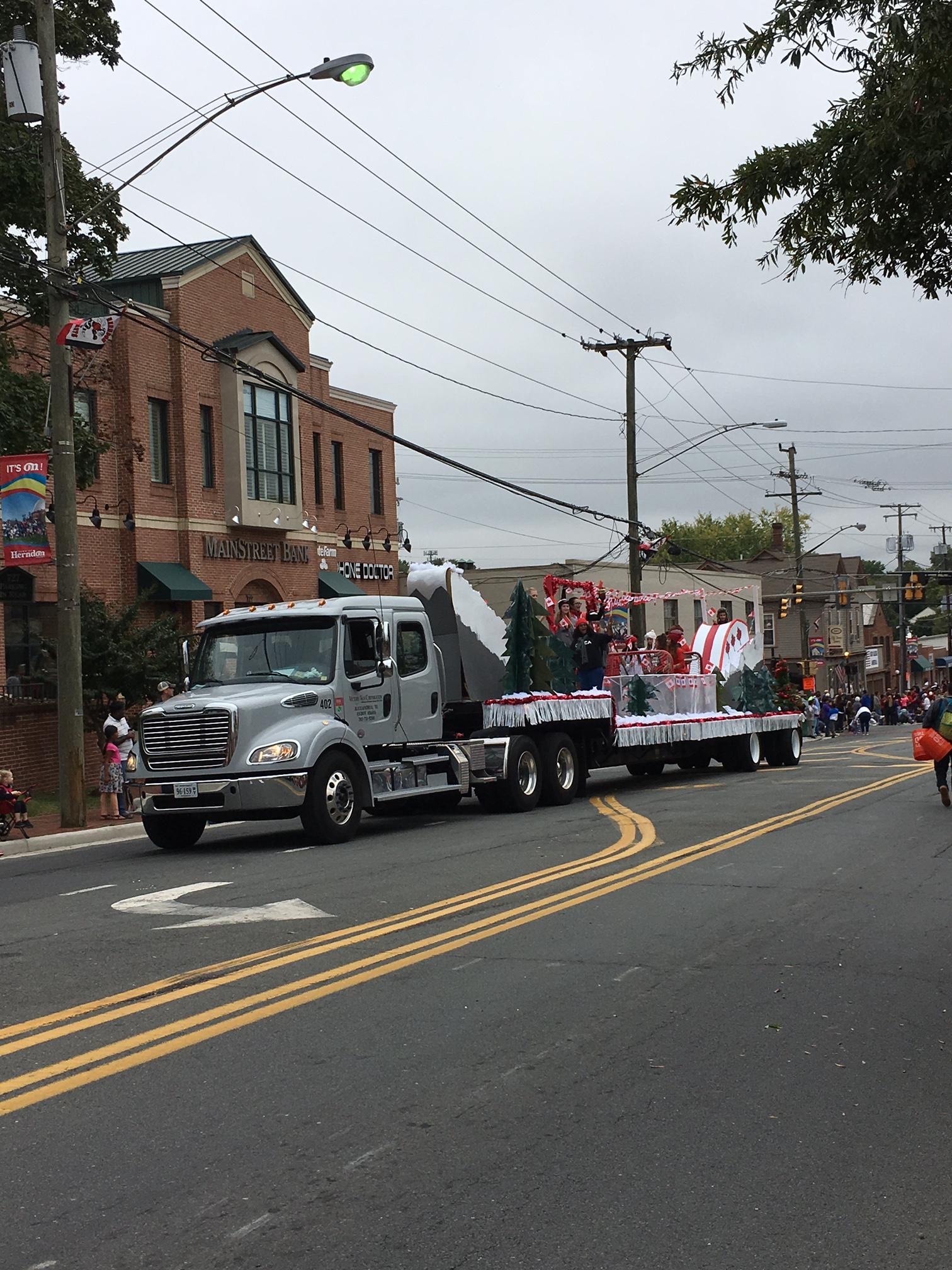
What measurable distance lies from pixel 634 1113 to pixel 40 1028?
3.12 meters

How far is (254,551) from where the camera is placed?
33.8 meters

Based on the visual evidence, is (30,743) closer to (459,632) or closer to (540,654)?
(459,632)

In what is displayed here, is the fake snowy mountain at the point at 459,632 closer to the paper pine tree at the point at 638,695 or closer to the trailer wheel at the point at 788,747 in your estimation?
the paper pine tree at the point at 638,695

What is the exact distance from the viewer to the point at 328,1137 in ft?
17.6

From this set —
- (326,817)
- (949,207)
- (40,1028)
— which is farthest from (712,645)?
(40,1028)

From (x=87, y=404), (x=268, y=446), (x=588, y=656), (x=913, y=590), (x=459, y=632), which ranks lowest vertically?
(x=588, y=656)

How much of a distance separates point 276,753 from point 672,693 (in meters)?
10.2

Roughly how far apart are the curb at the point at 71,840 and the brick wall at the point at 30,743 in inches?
236

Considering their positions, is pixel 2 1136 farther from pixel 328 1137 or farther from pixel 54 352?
pixel 54 352

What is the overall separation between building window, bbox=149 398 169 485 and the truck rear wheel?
652 inches

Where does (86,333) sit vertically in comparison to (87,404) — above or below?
below

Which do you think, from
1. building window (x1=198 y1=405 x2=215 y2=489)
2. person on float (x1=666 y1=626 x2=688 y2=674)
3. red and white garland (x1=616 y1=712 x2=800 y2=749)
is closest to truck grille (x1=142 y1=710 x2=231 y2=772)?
red and white garland (x1=616 y1=712 x2=800 y2=749)

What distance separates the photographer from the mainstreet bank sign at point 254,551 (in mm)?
32344

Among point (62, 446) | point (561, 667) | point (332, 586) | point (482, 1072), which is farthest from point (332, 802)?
point (332, 586)
